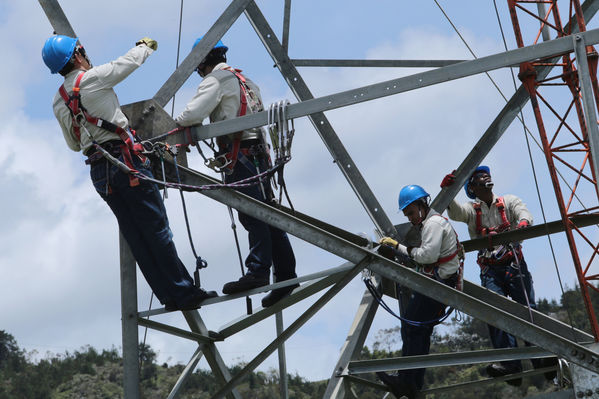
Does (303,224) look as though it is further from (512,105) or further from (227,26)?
(512,105)

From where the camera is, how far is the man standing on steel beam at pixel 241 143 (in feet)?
31.4

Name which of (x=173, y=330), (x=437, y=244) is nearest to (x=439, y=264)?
(x=437, y=244)

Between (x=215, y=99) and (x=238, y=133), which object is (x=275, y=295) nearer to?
(x=238, y=133)

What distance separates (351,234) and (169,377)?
2070 inches

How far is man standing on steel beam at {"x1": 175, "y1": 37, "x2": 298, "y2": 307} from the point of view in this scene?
377 inches

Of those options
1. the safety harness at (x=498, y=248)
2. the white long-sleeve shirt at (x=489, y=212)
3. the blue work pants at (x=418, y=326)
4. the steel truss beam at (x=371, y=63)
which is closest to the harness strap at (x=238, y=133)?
the blue work pants at (x=418, y=326)

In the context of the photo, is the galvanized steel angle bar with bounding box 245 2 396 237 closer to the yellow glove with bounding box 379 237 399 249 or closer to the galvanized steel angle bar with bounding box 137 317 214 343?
the yellow glove with bounding box 379 237 399 249

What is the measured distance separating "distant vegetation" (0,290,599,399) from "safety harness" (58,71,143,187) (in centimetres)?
4751

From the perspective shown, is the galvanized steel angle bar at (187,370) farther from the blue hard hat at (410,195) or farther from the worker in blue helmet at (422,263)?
the blue hard hat at (410,195)

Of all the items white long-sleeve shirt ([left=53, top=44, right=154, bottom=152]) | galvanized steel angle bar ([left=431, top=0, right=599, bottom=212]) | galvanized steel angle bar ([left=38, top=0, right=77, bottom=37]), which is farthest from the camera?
galvanized steel angle bar ([left=431, top=0, right=599, bottom=212])

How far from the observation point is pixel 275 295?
10.5 metres

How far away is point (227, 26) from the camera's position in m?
10.3

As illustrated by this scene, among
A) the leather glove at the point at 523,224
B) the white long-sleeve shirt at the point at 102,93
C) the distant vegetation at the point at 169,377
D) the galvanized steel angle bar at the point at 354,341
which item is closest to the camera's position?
the white long-sleeve shirt at the point at 102,93

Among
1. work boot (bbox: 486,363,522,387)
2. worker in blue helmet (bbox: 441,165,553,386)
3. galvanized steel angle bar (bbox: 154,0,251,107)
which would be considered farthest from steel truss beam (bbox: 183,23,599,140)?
work boot (bbox: 486,363,522,387)
